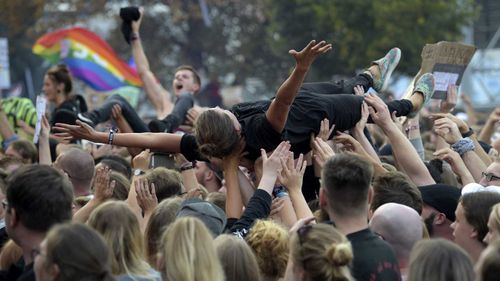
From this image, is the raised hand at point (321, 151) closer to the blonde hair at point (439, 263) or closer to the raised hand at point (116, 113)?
the blonde hair at point (439, 263)

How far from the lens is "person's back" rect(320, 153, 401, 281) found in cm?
530

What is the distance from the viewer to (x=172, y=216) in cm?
607

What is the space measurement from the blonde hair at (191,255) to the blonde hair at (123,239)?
0.26m

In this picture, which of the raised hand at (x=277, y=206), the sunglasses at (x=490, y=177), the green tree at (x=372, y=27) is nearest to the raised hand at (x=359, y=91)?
the sunglasses at (x=490, y=177)

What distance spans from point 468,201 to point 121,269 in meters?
1.89

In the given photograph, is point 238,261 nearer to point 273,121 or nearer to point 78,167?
point 273,121

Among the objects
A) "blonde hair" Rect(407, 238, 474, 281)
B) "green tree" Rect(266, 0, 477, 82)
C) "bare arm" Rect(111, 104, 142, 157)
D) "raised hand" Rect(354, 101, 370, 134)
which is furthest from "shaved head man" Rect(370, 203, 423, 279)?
"green tree" Rect(266, 0, 477, 82)

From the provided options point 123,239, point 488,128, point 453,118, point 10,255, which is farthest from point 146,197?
point 488,128

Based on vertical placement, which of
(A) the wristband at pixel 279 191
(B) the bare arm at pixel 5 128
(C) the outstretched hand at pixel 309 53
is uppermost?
(C) the outstretched hand at pixel 309 53

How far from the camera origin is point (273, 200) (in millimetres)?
6883

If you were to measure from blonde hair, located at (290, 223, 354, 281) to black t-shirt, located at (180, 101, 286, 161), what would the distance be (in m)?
2.23

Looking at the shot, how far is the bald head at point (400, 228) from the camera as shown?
5.80 meters

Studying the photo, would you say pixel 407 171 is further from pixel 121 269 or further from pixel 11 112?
pixel 11 112

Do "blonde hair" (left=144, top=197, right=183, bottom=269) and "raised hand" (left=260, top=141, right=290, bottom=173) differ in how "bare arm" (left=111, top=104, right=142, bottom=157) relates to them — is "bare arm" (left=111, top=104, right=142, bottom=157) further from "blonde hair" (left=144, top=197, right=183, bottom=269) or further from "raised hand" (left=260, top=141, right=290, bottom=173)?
"blonde hair" (left=144, top=197, right=183, bottom=269)
